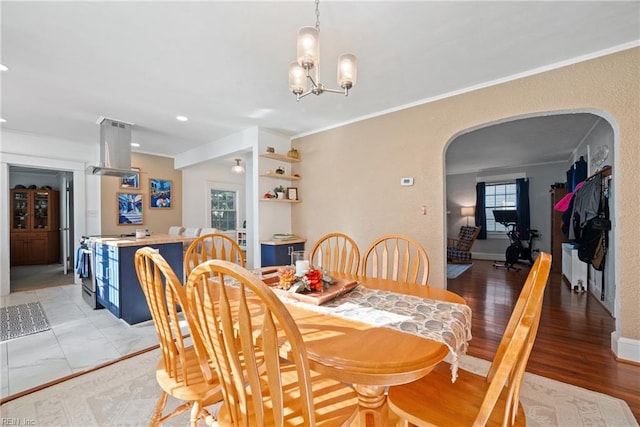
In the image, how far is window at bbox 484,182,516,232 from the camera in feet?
24.0

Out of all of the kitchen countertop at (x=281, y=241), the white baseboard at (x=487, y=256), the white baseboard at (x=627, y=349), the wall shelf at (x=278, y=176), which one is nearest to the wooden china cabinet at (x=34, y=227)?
the wall shelf at (x=278, y=176)

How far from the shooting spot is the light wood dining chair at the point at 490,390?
778 millimetres

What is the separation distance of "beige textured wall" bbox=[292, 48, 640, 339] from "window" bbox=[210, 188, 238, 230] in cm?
289

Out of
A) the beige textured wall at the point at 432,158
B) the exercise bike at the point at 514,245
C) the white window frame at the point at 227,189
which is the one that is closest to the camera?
the beige textured wall at the point at 432,158

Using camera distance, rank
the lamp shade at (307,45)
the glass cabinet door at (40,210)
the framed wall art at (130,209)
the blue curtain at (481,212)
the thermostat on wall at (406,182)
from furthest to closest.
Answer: the blue curtain at (481,212), the glass cabinet door at (40,210), the framed wall art at (130,209), the thermostat on wall at (406,182), the lamp shade at (307,45)

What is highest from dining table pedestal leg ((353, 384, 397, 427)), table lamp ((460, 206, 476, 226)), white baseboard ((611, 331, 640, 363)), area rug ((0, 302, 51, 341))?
table lamp ((460, 206, 476, 226))

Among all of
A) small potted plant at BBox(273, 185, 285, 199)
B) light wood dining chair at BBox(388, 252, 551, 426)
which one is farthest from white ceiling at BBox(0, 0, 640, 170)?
light wood dining chair at BBox(388, 252, 551, 426)

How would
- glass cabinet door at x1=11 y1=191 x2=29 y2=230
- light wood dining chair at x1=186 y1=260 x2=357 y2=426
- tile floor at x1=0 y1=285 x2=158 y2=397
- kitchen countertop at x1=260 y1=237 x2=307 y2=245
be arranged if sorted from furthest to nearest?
glass cabinet door at x1=11 y1=191 x2=29 y2=230
kitchen countertop at x1=260 y1=237 x2=307 y2=245
tile floor at x1=0 y1=285 x2=158 y2=397
light wood dining chair at x1=186 y1=260 x2=357 y2=426

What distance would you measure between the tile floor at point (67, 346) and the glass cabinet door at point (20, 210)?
486 cm

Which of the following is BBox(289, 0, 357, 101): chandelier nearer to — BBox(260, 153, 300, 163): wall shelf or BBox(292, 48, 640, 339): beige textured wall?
BBox(292, 48, 640, 339): beige textured wall

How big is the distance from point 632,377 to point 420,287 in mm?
1838

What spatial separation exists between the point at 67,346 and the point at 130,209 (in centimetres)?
325

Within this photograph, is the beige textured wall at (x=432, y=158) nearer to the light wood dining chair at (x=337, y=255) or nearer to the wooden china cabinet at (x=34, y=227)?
the light wood dining chair at (x=337, y=255)

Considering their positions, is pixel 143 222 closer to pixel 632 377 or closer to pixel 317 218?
pixel 317 218
